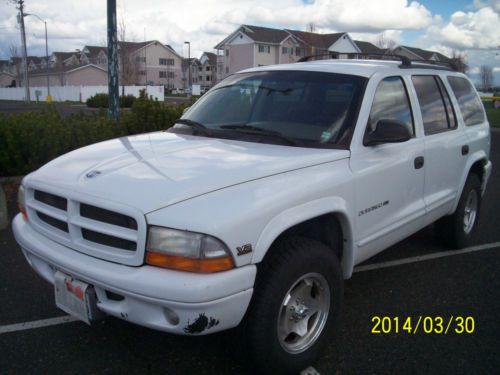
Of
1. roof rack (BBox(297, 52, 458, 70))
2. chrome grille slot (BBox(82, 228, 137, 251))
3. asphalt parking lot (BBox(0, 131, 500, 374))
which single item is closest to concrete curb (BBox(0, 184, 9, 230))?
asphalt parking lot (BBox(0, 131, 500, 374))

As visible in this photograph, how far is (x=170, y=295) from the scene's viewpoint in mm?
2244

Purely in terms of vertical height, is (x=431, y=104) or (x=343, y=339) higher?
(x=431, y=104)

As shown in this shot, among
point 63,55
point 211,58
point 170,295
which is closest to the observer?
point 170,295

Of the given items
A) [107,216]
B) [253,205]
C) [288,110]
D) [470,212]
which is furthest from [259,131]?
[470,212]

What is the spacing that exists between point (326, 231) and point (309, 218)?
1.56ft

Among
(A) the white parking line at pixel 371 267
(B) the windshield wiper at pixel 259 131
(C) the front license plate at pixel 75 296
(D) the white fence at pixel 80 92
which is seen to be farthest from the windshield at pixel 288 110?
(D) the white fence at pixel 80 92

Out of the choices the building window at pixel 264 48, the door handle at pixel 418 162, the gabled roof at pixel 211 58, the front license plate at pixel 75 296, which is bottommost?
the front license plate at pixel 75 296

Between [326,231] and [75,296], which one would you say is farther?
[326,231]

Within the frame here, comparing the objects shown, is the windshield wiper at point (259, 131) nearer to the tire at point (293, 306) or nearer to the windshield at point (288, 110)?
the windshield at point (288, 110)

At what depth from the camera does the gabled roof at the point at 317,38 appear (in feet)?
155

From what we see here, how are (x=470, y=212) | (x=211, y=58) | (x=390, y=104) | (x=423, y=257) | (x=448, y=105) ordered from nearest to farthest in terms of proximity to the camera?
1. (x=390, y=104)
2. (x=448, y=105)
3. (x=423, y=257)
4. (x=470, y=212)
5. (x=211, y=58)

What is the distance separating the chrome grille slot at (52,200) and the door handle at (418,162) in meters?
2.60

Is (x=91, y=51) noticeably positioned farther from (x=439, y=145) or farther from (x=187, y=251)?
(x=187, y=251)

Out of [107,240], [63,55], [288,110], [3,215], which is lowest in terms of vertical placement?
[3,215]
